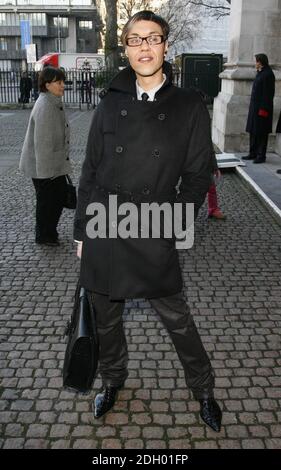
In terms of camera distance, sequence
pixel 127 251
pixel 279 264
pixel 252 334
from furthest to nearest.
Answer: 1. pixel 279 264
2. pixel 252 334
3. pixel 127 251

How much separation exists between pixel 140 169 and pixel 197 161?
31 centimetres

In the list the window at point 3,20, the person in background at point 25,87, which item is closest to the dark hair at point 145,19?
the person in background at point 25,87

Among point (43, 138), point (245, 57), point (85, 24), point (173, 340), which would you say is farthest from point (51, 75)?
point (85, 24)

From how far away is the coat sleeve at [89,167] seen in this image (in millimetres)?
2699

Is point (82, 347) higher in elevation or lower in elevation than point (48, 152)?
lower

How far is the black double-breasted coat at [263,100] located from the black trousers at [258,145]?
0.12 m

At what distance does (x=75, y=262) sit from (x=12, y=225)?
5.33ft

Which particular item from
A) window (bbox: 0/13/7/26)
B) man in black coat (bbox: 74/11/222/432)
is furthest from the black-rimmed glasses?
window (bbox: 0/13/7/26)

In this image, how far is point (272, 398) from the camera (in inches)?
125

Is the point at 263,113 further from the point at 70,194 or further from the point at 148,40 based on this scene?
the point at 148,40


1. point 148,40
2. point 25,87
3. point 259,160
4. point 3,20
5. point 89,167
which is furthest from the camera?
point 3,20

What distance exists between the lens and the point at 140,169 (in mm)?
2561

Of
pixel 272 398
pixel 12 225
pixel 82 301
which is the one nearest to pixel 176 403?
pixel 272 398

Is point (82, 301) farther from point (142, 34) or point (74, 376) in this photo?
point (142, 34)
